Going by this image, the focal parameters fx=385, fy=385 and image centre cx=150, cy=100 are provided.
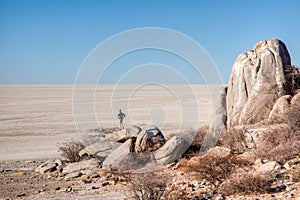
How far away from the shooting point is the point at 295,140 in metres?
12.7

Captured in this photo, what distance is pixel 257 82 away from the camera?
16688 mm

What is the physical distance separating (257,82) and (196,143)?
3740mm

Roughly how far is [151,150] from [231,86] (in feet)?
16.5

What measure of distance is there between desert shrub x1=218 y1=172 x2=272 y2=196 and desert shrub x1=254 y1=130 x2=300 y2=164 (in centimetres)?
237

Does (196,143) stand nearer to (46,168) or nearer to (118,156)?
(118,156)

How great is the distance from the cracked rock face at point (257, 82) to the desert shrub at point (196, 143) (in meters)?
1.28

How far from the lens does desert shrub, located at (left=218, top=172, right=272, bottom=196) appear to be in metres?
9.67

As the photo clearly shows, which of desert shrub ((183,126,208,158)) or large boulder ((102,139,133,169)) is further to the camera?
desert shrub ((183,126,208,158))

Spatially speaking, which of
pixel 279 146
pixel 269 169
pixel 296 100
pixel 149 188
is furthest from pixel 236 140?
pixel 149 188

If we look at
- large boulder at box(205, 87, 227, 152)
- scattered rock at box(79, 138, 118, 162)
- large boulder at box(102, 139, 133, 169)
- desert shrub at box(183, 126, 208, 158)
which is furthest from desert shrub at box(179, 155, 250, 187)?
scattered rock at box(79, 138, 118, 162)

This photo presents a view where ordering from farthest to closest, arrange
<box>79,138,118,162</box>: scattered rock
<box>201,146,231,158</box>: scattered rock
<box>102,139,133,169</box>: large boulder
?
<box>79,138,118,162</box>: scattered rock → <box>102,139,133,169</box>: large boulder → <box>201,146,231,158</box>: scattered rock

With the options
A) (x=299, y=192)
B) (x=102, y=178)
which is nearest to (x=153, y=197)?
(x=299, y=192)

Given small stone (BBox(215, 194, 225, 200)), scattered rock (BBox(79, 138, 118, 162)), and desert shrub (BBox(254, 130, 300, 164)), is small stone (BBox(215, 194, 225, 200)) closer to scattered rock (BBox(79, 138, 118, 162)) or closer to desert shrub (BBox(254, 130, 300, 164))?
desert shrub (BBox(254, 130, 300, 164))

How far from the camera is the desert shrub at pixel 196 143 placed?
15.8 meters
